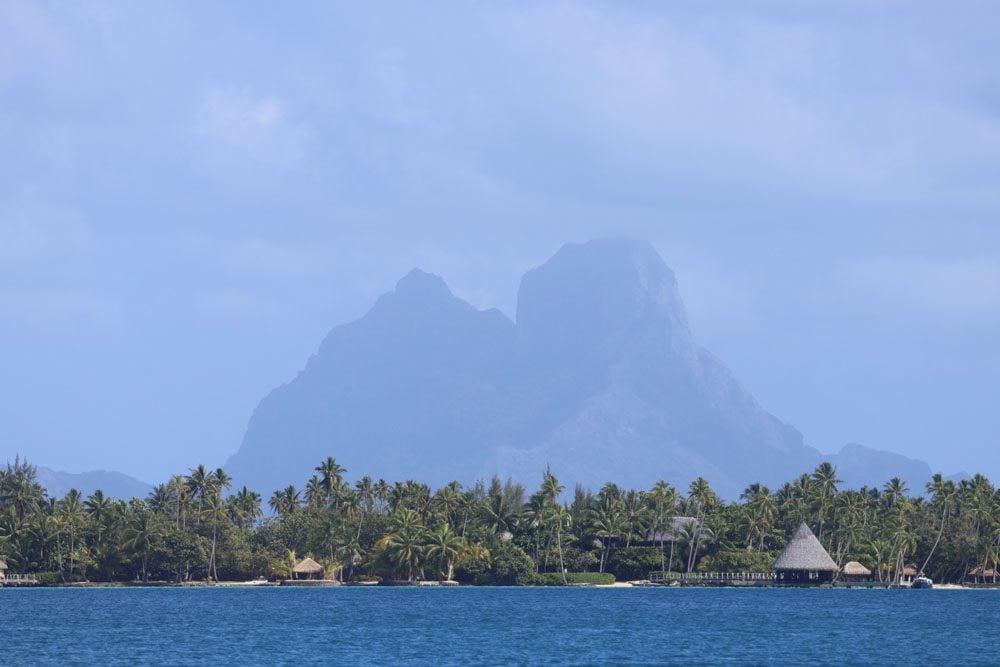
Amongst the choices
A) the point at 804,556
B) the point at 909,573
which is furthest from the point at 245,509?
the point at 909,573

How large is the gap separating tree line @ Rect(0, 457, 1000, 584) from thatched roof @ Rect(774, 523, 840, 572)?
5.26m

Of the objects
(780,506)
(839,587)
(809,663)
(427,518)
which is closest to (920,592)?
(839,587)

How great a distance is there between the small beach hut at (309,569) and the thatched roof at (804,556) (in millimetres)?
46593

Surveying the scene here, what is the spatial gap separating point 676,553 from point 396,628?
6763 centimetres

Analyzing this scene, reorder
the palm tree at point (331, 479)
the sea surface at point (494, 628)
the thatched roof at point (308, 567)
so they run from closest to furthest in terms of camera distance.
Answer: the sea surface at point (494, 628), the thatched roof at point (308, 567), the palm tree at point (331, 479)

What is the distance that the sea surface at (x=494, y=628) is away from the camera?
66.1 metres

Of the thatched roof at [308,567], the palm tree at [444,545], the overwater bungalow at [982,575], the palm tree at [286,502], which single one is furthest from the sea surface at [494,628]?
the palm tree at [286,502]

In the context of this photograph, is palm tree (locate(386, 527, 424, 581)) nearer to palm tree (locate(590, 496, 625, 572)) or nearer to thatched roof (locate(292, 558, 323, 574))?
thatched roof (locate(292, 558, 323, 574))

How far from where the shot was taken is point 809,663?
63656 millimetres

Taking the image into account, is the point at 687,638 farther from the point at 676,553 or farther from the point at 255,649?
the point at 676,553

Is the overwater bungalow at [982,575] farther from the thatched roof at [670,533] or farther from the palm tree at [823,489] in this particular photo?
the thatched roof at [670,533]

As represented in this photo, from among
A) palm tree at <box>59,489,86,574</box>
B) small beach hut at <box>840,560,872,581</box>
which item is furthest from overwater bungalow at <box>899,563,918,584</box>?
palm tree at <box>59,489,86,574</box>

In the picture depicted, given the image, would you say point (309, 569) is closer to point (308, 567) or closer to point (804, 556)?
point (308, 567)

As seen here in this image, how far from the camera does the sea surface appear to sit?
6606 centimetres
